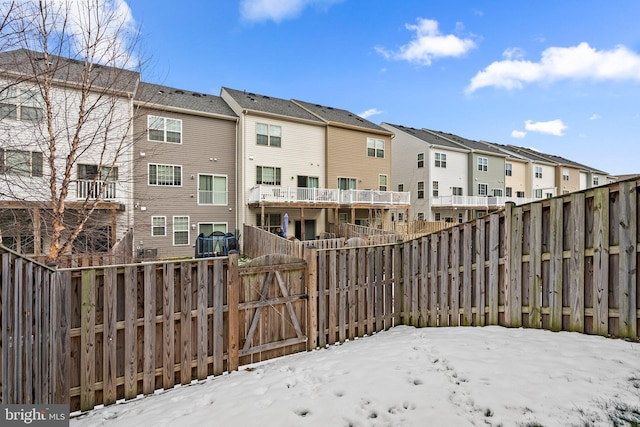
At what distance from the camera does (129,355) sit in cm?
319

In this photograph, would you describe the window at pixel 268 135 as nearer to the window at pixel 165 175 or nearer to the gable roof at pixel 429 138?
the window at pixel 165 175

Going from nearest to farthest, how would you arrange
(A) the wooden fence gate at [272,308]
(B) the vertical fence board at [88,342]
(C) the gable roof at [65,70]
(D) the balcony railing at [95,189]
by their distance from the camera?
(B) the vertical fence board at [88,342] → (A) the wooden fence gate at [272,308] → (C) the gable roof at [65,70] → (D) the balcony railing at [95,189]

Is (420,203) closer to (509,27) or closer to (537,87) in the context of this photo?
(537,87)

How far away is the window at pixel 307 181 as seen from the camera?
20.3 meters

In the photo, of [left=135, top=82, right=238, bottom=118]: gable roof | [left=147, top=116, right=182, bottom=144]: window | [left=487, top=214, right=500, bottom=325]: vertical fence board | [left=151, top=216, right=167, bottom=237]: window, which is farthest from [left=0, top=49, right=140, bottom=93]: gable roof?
[left=151, top=216, right=167, bottom=237]: window

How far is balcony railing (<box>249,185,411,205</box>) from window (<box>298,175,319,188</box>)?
61.8 inches

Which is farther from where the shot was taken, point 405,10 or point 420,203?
point 420,203

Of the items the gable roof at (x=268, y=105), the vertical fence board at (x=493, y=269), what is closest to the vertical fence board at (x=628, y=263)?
the vertical fence board at (x=493, y=269)

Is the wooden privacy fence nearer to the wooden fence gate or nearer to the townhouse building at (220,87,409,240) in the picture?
the wooden fence gate

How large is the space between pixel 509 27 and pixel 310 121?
1164cm

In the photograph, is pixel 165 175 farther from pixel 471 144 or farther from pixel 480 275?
pixel 471 144

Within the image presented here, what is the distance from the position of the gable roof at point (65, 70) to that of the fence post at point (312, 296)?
5.35m

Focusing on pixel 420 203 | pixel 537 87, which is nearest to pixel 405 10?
pixel 537 87

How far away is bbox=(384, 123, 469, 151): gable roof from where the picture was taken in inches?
1105
